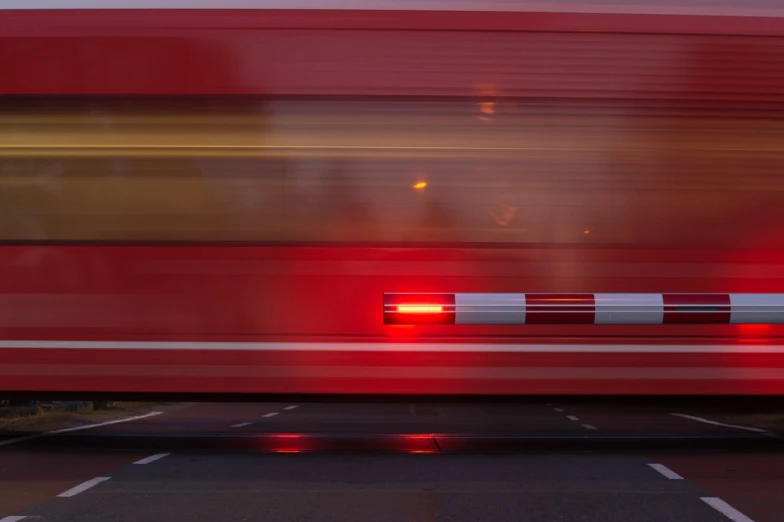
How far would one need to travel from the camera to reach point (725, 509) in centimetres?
520

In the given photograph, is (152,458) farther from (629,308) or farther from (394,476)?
(629,308)

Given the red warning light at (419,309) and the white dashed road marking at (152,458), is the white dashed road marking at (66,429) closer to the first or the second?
the white dashed road marking at (152,458)

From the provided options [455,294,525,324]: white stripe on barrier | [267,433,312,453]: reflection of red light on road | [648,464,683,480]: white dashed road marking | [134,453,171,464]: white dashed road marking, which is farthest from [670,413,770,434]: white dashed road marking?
[134,453,171,464]: white dashed road marking

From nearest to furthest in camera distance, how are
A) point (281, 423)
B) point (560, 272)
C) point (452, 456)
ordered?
point (560, 272) < point (452, 456) < point (281, 423)

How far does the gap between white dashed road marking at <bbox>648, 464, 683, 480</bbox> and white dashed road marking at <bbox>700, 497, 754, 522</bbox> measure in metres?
0.80

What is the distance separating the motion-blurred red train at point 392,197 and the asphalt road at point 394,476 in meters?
0.76

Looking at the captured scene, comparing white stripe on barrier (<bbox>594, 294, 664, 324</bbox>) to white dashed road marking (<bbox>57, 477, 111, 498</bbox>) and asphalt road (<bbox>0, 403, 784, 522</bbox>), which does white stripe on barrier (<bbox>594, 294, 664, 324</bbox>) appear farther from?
white dashed road marking (<bbox>57, 477, 111, 498</bbox>)

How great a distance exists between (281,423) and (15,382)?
699 cm

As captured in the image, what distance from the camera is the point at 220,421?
473 inches

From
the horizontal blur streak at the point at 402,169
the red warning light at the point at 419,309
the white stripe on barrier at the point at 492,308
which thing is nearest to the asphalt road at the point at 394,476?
the white stripe on barrier at the point at 492,308

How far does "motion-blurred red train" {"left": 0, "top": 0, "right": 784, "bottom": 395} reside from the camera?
486 centimetres

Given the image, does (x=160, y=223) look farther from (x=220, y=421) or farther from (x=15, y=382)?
(x=220, y=421)

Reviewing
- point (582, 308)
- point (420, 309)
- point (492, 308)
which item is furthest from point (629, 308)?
point (420, 309)

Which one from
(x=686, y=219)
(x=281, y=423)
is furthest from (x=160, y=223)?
(x=281, y=423)
